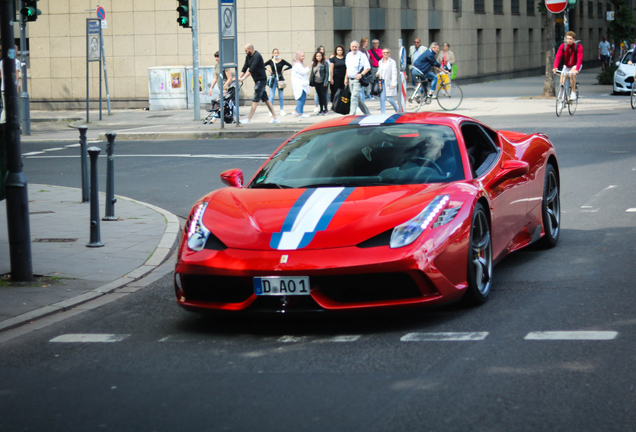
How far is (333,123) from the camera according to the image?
6.85m

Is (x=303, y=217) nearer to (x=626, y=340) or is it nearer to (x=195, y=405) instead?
(x=195, y=405)

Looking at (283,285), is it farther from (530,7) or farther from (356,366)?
(530,7)

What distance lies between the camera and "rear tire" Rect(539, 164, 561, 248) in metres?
7.45

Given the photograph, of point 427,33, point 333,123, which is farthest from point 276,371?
point 427,33

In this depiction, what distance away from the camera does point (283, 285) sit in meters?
5.06

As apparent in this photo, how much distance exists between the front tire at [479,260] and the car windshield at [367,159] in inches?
13.7

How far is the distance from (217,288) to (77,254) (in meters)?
3.23

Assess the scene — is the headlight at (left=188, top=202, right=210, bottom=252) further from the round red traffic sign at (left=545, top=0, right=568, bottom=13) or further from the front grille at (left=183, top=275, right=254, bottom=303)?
the round red traffic sign at (left=545, top=0, right=568, bottom=13)

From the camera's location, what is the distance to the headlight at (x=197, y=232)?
17.8 feet

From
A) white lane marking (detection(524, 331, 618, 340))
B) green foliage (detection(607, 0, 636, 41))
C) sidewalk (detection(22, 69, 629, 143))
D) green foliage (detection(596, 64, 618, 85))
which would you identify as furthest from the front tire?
green foliage (detection(607, 0, 636, 41))

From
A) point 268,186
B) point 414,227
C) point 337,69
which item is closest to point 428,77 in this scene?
point 337,69

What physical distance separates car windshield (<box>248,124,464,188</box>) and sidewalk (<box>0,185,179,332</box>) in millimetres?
1663

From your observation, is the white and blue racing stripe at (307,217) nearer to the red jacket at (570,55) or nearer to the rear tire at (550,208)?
the rear tire at (550,208)

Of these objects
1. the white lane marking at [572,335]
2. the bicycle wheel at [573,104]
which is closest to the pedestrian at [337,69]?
the bicycle wheel at [573,104]
